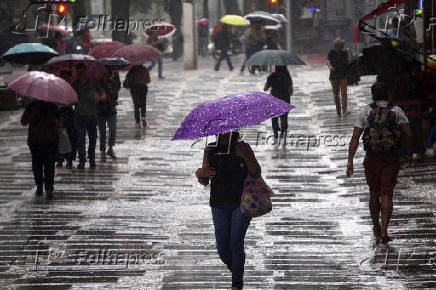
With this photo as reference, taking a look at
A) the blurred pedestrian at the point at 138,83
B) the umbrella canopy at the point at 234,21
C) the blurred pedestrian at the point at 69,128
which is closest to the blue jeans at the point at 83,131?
the blurred pedestrian at the point at 69,128

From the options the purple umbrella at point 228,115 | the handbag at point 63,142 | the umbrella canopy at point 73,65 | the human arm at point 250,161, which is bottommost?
the handbag at point 63,142

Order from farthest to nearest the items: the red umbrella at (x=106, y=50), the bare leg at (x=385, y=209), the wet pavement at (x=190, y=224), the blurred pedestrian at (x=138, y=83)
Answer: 1. the red umbrella at (x=106, y=50)
2. the blurred pedestrian at (x=138, y=83)
3. the bare leg at (x=385, y=209)
4. the wet pavement at (x=190, y=224)

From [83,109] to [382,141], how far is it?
25.8ft

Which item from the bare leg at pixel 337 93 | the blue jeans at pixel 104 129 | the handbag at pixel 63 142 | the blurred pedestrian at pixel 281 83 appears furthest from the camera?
the bare leg at pixel 337 93

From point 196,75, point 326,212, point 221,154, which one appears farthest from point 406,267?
point 196,75

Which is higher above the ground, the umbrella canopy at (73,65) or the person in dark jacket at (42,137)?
the umbrella canopy at (73,65)

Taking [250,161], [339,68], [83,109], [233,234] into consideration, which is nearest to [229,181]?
[250,161]

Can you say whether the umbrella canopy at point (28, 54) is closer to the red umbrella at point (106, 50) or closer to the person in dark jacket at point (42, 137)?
the red umbrella at point (106, 50)

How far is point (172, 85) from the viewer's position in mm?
31594

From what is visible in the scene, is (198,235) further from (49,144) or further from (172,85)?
(172,85)

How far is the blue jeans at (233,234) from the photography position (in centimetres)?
962

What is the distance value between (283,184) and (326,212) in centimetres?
251

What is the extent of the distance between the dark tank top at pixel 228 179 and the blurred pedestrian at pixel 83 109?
9.02 m

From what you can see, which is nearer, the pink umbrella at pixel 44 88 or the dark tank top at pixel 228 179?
the dark tank top at pixel 228 179
